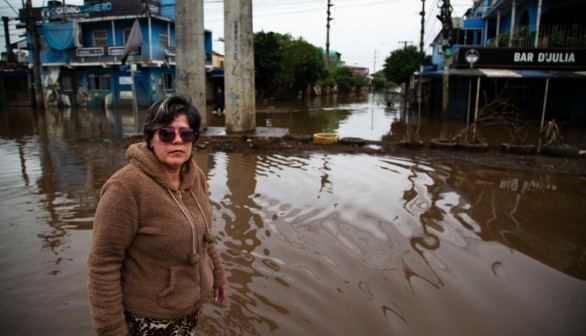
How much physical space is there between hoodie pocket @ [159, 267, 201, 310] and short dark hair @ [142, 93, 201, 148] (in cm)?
63

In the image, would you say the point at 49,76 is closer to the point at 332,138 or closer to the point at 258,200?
the point at 332,138

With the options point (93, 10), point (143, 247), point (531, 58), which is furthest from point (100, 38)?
point (143, 247)

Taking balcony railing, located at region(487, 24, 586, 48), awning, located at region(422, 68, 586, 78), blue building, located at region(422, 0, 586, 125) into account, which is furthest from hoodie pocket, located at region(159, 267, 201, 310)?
balcony railing, located at region(487, 24, 586, 48)

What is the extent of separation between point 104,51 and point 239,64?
20.9 metres

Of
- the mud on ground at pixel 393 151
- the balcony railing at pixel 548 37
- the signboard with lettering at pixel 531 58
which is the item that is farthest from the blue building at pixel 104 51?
the balcony railing at pixel 548 37

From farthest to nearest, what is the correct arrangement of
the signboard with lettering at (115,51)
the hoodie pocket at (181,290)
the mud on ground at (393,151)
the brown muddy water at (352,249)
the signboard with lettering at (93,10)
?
the signboard with lettering at (115,51) < the signboard with lettering at (93,10) < the mud on ground at (393,151) < the brown muddy water at (352,249) < the hoodie pocket at (181,290)

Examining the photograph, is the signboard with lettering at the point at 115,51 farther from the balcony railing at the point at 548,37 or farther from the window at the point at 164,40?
the balcony railing at the point at 548,37

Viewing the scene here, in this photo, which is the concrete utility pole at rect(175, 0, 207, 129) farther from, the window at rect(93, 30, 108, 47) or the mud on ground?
the window at rect(93, 30, 108, 47)

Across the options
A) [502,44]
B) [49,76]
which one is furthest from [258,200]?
[49,76]

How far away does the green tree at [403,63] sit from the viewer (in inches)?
1421

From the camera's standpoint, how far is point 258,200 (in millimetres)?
6750

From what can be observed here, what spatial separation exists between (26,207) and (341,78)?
66864mm

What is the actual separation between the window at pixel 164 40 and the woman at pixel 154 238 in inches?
1189

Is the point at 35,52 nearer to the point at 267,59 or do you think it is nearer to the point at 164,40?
the point at 164,40
